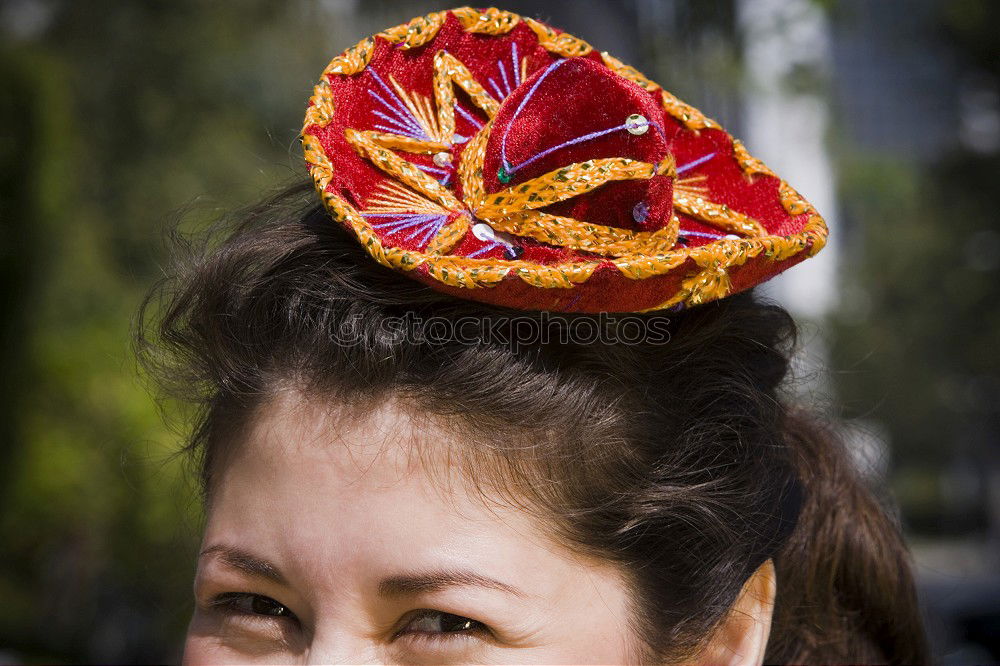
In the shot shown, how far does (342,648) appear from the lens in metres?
1.15

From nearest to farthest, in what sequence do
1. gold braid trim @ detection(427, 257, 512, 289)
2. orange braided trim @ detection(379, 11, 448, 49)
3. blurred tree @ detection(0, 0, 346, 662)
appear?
gold braid trim @ detection(427, 257, 512, 289)
orange braided trim @ detection(379, 11, 448, 49)
blurred tree @ detection(0, 0, 346, 662)

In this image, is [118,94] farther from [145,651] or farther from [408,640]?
[408,640]

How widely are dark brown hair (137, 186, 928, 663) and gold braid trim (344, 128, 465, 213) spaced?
0.10 m

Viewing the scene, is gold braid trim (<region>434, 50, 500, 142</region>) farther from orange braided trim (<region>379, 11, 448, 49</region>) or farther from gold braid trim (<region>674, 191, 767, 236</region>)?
gold braid trim (<region>674, 191, 767, 236</region>)

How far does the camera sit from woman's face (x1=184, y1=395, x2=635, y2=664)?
1.16 metres

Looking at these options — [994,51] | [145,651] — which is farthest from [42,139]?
[994,51]

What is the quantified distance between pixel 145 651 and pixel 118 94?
7168 millimetres

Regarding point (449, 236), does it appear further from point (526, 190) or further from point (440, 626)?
point (440, 626)

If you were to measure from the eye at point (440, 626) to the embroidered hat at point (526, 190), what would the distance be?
36 centimetres

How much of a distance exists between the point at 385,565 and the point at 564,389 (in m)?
0.30

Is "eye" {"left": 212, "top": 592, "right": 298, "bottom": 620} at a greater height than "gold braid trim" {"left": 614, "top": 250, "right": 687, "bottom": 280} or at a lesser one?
lesser

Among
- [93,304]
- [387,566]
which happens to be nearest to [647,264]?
[387,566]

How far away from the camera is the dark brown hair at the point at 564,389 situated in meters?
1.25

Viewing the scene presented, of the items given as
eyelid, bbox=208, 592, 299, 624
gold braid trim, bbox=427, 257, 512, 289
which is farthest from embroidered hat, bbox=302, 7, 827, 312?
eyelid, bbox=208, 592, 299, 624
